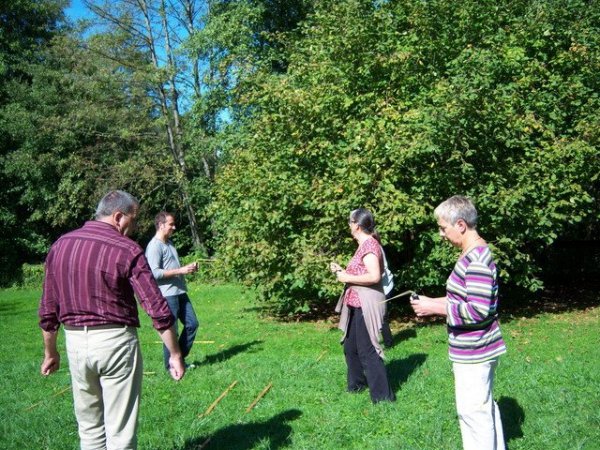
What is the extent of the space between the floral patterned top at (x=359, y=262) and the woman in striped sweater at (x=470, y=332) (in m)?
1.52

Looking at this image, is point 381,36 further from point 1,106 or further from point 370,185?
point 1,106

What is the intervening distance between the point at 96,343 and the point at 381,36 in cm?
827

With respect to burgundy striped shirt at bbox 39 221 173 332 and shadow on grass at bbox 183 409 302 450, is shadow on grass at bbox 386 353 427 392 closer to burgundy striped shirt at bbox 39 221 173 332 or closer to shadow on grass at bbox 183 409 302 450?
shadow on grass at bbox 183 409 302 450

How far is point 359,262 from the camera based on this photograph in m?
5.01

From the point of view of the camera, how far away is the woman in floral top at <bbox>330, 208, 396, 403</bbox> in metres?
4.85

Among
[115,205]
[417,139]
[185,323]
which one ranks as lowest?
[185,323]

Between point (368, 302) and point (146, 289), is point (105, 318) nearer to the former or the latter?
point (146, 289)

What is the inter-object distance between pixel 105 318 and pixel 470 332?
83.6 inches

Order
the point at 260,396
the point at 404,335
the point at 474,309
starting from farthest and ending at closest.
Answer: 1. the point at 404,335
2. the point at 260,396
3. the point at 474,309

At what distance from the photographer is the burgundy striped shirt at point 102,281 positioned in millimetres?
3221

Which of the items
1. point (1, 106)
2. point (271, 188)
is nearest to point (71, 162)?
point (1, 106)

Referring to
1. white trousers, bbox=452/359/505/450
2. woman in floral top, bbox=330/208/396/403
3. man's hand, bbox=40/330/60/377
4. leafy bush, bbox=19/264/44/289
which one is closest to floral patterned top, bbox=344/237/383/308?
woman in floral top, bbox=330/208/396/403

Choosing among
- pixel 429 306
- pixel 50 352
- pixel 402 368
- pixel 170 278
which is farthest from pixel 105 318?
pixel 402 368

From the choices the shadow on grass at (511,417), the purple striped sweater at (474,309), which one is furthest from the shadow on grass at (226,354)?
the purple striped sweater at (474,309)
